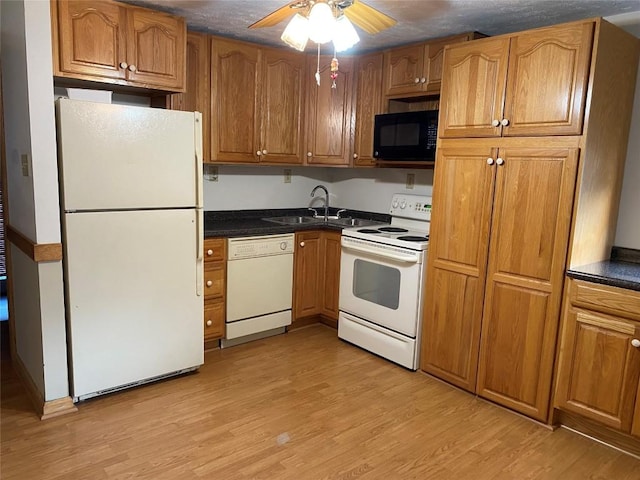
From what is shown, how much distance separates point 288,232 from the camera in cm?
361

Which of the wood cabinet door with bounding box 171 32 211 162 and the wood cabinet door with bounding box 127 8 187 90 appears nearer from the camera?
the wood cabinet door with bounding box 127 8 187 90

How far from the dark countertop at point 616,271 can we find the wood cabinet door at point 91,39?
8.90 feet

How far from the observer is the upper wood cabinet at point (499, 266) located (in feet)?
8.00

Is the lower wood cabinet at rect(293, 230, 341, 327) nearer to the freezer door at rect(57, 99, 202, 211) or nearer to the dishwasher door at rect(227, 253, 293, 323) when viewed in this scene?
the dishwasher door at rect(227, 253, 293, 323)

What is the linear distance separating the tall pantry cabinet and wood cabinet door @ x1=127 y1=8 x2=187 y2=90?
1630 millimetres

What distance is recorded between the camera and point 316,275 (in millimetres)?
3846

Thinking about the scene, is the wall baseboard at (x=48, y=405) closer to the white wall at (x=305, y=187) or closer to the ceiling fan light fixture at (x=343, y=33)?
the white wall at (x=305, y=187)

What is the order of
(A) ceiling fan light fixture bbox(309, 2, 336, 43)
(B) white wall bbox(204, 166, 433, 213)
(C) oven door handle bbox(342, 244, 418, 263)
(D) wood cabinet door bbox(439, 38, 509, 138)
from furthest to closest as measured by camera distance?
(B) white wall bbox(204, 166, 433, 213) → (C) oven door handle bbox(342, 244, 418, 263) → (D) wood cabinet door bbox(439, 38, 509, 138) → (A) ceiling fan light fixture bbox(309, 2, 336, 43)

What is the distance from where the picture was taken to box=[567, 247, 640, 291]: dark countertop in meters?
2.21

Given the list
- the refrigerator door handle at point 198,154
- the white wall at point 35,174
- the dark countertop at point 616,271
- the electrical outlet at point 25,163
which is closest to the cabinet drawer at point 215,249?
the refrigerator door handle at point 198,154

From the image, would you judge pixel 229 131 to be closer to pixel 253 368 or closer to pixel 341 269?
pixel 341 269

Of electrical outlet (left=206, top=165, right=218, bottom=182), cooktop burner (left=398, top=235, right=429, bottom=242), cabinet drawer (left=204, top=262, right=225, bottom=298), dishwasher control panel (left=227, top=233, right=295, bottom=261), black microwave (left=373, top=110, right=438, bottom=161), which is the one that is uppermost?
black microwave (left=373, top=110, right=438, bottom=161)

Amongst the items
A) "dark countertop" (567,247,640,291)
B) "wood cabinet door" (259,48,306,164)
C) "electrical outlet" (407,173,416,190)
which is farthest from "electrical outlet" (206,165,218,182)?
"dark countertop" (567,247,640,291)

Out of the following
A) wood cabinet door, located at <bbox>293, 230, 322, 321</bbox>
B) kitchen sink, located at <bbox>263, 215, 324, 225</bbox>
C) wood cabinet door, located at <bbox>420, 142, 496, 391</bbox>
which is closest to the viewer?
wood cabinet door, located at <bbox>420, 142, 496, 391</bbox>
